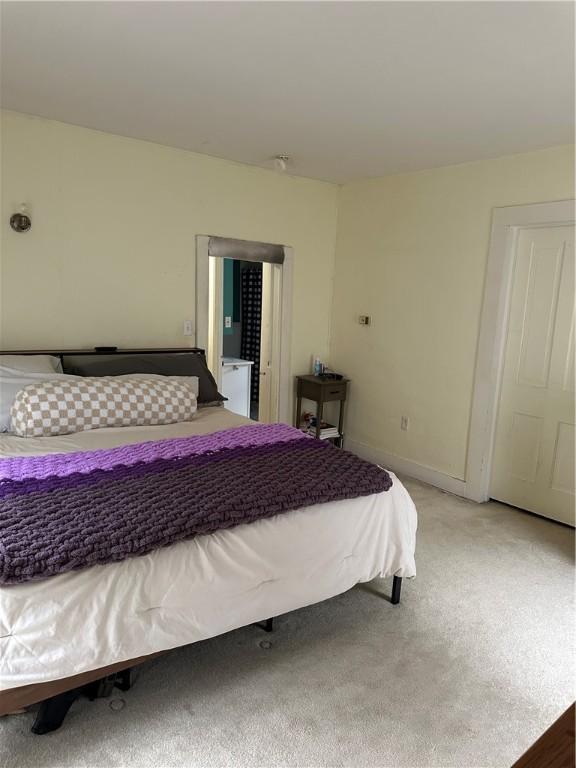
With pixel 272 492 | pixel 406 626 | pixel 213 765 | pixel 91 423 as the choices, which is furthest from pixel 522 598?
pixel 91 423

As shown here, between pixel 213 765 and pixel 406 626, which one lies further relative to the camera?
pixel 406 626

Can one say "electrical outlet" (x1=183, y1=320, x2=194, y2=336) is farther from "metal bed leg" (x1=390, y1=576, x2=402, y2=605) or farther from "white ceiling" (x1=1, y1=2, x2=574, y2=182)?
"metal bed leg" (x1=390, y1=576, x2=402, y2=605)

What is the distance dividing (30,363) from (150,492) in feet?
5.08

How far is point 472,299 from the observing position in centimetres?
366

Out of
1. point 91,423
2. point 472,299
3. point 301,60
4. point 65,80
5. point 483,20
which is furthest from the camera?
point 472,299

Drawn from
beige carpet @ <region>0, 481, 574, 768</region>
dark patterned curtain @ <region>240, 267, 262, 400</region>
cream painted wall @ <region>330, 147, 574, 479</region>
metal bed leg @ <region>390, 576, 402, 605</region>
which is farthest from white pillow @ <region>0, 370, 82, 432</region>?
dark patterned curtain @ <region>240, 267, 262, 400</region>

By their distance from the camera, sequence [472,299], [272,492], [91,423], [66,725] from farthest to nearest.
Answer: [472,299]
[91,423]
[272,492]
[66,725]

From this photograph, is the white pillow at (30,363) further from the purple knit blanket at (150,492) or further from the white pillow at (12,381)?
the purple knit blanket at (150,492)

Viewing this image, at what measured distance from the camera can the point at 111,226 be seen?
3.49m

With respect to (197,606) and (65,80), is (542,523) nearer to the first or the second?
(197,606)

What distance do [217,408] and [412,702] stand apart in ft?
6.75

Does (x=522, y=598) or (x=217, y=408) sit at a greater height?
(x=217, y=408)

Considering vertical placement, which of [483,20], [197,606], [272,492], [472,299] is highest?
[483,20]

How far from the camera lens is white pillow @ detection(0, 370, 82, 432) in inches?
105
